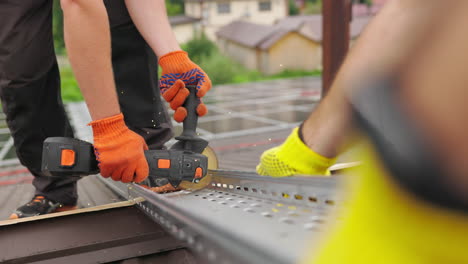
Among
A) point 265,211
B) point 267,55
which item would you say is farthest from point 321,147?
point 267,55

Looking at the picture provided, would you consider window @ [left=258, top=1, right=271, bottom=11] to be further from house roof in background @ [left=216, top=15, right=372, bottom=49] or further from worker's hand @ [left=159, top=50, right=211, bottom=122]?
worker's hand @ [left=159, top=50, right=211, bottom=122]

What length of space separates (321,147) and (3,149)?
7847mm

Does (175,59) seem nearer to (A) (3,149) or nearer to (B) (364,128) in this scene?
(B) (364,128)

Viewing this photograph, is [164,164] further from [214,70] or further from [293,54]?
[293,54]

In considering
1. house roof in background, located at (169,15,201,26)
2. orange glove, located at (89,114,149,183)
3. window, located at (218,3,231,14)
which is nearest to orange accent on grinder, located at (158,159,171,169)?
orange glove, located at (89,114,149,183)

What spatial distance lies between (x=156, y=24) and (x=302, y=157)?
3.23 ft

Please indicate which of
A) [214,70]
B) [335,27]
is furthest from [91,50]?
[214,70]

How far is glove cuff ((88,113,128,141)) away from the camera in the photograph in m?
1.44

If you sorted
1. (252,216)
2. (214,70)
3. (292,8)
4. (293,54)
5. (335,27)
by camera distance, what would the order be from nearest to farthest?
(252,216) → (335,27) → (214,70) → (293,54) → (292,8)

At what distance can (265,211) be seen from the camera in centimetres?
104

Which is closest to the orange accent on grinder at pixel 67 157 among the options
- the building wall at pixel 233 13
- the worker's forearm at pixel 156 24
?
the worker's forearm at pixel 156 24

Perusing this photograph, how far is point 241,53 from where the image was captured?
25922 millimetres

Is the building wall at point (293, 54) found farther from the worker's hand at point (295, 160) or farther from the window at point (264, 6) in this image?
the worker's hand at point (295, 160)

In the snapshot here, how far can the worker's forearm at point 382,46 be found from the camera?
54 centimetres
